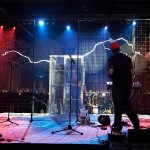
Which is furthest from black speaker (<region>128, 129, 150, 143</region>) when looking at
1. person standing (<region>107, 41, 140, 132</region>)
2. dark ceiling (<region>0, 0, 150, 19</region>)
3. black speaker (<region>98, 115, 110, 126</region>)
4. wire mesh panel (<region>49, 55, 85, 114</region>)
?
dark ceiling (<region>0, 0, 150, 19</region>)

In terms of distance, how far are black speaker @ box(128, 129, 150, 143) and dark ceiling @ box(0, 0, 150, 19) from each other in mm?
6653

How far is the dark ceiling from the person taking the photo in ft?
33.2

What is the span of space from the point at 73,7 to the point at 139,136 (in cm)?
696

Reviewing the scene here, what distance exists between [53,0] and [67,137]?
675 cm

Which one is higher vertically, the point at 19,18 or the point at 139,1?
the point at 139,1

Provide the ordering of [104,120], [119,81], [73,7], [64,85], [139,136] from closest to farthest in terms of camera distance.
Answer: [139,136] < [119,81] < [104,120] < [64,85] < [73,7]

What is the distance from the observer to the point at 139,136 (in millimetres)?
4082

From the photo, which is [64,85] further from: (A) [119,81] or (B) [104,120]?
(A) [119,81]

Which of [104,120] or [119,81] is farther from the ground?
[119,81]

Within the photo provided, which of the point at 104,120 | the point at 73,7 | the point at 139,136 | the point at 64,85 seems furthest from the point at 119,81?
the point at 73,7

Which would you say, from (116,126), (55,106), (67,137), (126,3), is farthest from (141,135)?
(126,3)

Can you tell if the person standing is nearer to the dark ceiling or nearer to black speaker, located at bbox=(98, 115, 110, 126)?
black speaker, located at bbox=(98, 115, 110, 126)

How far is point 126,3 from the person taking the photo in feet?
34.8

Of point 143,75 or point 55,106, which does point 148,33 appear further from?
point 55,106
